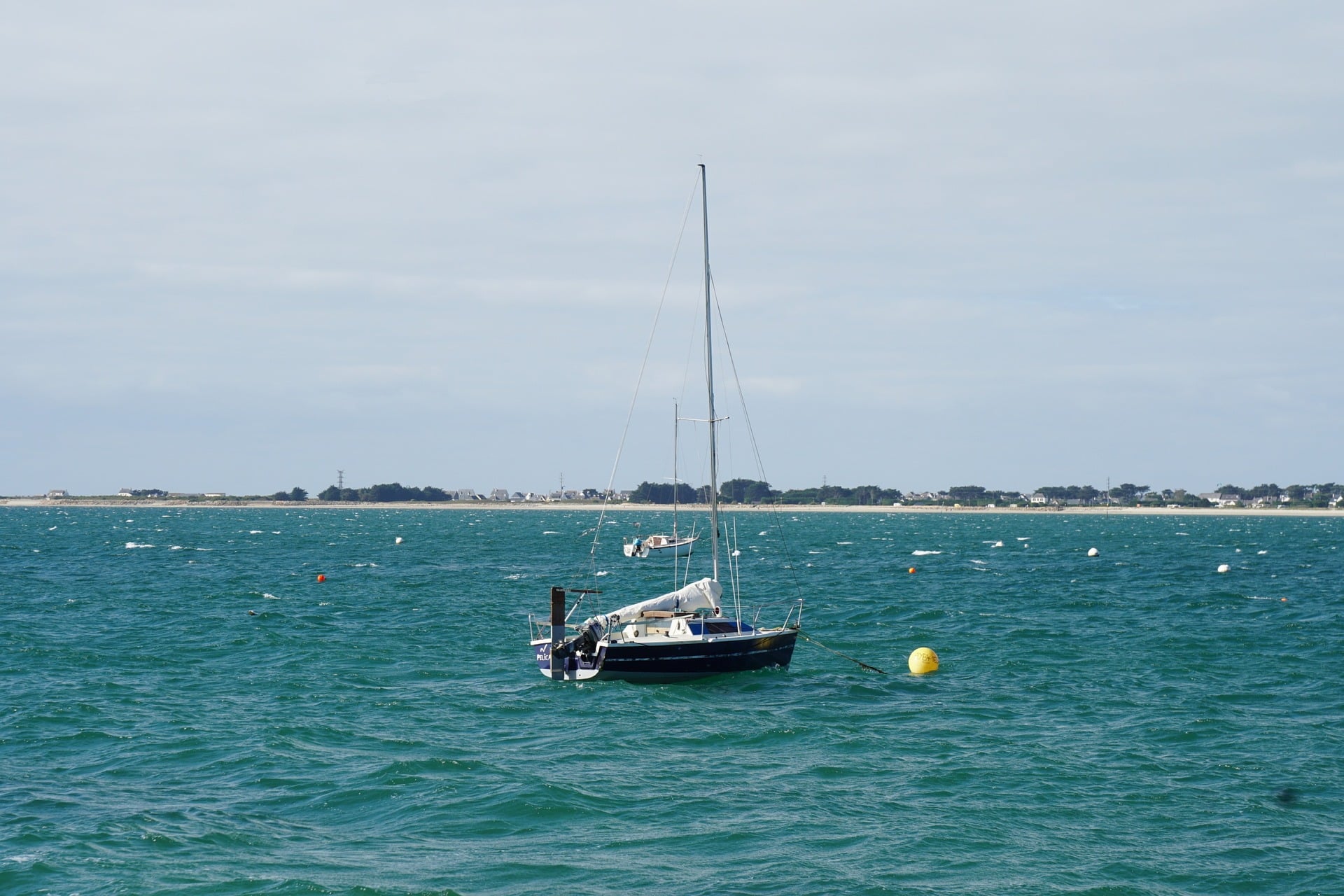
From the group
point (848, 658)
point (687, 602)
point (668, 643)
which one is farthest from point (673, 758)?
point (848, 658)

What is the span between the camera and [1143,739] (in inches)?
1244

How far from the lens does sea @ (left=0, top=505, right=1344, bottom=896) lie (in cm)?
2153

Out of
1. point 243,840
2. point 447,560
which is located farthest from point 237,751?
point 447,560

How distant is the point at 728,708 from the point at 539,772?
30.6 feet

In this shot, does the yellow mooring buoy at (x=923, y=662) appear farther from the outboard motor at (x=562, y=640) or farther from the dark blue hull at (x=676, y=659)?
the outboard motor at (x=562, y=640)

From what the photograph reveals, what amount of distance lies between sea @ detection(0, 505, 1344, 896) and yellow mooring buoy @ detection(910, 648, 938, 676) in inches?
18.0

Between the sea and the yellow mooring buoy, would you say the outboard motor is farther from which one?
the yellow mooring buoy

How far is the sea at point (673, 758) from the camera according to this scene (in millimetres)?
21531

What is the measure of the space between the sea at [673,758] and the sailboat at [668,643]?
2.61ft

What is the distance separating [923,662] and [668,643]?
33.5ft

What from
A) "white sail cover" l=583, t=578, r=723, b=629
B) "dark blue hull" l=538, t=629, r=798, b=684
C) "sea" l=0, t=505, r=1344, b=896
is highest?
"white sail cover" l=583, t=578, r=723, b=629

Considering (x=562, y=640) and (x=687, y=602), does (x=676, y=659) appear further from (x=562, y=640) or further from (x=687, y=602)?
(x=562, y=640)

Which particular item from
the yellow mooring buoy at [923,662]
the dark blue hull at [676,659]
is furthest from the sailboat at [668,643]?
the yellow mooring buoy at [923,662]

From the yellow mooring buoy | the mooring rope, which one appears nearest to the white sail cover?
the mooring rope
